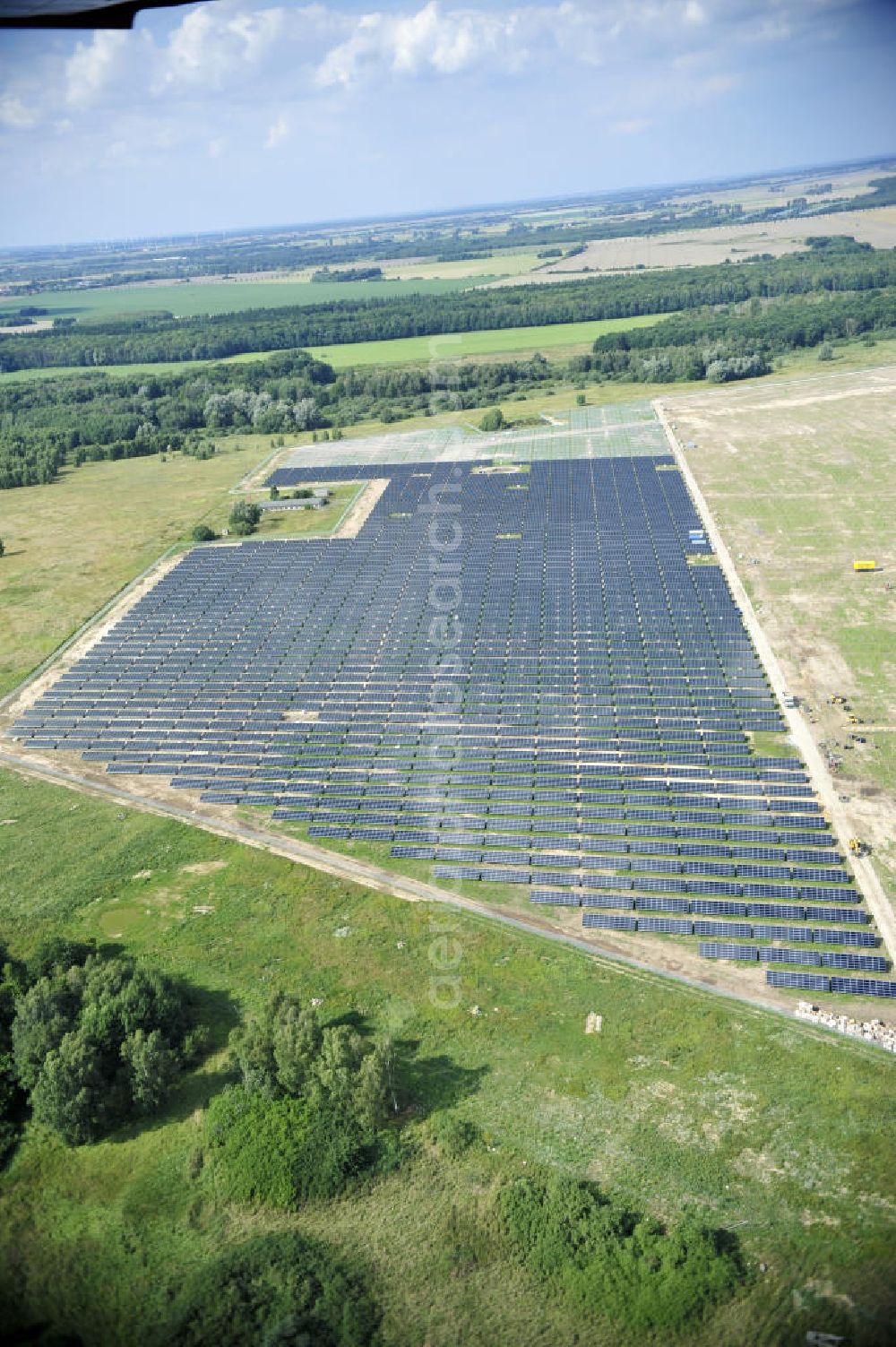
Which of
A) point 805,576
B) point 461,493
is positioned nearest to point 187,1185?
point 805,576

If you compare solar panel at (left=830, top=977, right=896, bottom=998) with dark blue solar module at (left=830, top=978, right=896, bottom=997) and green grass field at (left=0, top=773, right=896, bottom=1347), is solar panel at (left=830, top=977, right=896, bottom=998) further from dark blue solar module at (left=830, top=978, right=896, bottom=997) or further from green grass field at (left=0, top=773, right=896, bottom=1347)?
green grass field at (left=0, top=773, right=896, bottom=1347)

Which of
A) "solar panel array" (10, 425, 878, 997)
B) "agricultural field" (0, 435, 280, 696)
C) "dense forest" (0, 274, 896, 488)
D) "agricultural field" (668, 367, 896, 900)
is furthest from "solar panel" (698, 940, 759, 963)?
"dense forest" (0, 274, 896, 488)

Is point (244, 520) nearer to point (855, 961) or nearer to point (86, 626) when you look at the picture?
point (86, 626)

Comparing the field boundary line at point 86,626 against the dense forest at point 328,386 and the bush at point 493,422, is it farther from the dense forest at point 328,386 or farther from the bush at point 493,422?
the bush at point 493,422

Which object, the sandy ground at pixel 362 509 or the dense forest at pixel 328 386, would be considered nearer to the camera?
the sandy ground at pixel 362 509

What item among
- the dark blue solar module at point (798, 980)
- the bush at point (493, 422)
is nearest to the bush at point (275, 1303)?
the dark blue solar module at point (798, 980)
